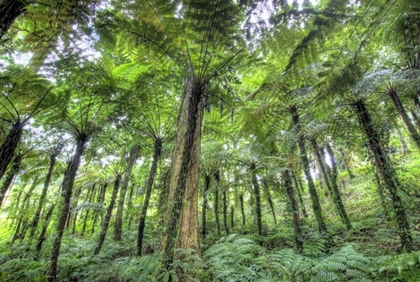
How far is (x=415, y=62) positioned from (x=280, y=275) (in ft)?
16.6

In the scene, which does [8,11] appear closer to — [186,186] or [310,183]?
[186,186]

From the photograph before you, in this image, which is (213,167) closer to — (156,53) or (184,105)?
(184,105)

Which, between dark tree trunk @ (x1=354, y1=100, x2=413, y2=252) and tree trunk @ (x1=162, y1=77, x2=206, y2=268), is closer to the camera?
tree trunk @ (x1=162, y1=77, x2=206, y2=268)

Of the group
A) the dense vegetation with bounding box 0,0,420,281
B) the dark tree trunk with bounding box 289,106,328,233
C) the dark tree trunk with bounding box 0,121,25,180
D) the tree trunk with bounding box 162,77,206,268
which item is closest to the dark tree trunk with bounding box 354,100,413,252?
the dense vegetation with bounding box 0,0,420,281

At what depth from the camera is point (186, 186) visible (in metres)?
2.29

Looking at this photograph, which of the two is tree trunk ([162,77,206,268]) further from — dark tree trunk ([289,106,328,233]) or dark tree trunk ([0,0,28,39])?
dark tree trunk ([289,106,328,233])

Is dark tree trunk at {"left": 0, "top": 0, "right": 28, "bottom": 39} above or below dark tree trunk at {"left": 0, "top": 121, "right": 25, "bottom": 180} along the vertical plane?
above

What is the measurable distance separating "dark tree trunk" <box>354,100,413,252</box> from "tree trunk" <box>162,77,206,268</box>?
291 cm

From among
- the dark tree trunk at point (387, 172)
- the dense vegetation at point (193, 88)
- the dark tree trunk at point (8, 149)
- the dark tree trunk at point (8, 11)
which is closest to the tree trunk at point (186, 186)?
the dense vegetation at point (193, 88)

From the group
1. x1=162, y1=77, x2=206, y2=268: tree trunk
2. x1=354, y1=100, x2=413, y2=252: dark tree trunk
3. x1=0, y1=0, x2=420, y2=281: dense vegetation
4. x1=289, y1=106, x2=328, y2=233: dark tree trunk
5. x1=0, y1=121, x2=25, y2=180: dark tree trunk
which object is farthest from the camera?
x1=289, y1=106, x2=328, y2=233: dark tree trunk

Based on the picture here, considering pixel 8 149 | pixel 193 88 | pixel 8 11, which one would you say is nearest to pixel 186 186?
pixel 193 88

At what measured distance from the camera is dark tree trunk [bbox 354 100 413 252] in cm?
284

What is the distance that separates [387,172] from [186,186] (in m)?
3.15

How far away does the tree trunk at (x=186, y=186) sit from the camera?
1.57m
